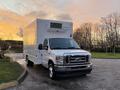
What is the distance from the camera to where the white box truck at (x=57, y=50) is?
11609mm

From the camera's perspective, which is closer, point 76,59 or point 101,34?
point 76,59

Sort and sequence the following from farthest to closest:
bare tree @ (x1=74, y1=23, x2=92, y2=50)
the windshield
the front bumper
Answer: bare tree @ (x1=74, y1=23, x2=92, y2=50)
the windshield
the front bumper

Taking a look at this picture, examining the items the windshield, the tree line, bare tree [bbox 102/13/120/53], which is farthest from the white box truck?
bare tree [bbox 102/13/120/53]

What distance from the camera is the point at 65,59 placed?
1157 centimetres

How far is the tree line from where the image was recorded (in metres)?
61.1

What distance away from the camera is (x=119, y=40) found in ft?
207

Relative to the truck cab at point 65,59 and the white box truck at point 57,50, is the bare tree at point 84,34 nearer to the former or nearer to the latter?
the white box truck at point 57,50

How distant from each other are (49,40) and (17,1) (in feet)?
28.1

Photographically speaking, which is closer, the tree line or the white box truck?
the white box truck

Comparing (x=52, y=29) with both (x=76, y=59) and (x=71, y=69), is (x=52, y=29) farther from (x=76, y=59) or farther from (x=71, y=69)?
(x=71, y=69)

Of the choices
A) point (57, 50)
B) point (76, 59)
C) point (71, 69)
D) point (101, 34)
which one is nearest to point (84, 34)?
point (101, 34)

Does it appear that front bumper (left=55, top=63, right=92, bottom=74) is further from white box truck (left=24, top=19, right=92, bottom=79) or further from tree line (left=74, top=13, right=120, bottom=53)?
tree line (left=74, top=13, right=120, bottom=53)

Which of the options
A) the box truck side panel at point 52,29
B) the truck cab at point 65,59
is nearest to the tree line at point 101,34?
the box truck side panel at point 52,29

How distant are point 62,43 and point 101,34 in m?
59.5
